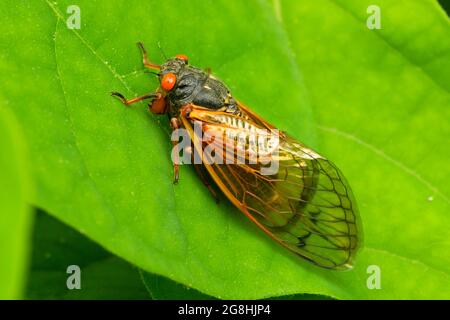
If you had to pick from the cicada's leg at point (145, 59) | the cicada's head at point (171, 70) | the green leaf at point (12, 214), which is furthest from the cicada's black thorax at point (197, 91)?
the green leaf at point (12, 214)

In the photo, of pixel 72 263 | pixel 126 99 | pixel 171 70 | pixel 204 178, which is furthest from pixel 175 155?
pixel 72 263

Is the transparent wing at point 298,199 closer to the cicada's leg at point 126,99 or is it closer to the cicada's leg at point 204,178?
the cicada's leg at point 204,178

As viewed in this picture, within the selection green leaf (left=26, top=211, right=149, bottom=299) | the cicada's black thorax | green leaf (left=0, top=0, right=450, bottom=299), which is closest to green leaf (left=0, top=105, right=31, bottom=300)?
green leaf (left=0, top=0, right=450, bottom=299)

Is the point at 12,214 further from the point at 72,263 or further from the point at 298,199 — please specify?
the point at 72,263

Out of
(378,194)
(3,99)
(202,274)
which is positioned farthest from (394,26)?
(3,99)

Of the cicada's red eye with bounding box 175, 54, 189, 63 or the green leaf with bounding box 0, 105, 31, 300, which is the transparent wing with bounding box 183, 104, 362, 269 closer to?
the cicada's red eye with bounding box 175, 54, 189, 63

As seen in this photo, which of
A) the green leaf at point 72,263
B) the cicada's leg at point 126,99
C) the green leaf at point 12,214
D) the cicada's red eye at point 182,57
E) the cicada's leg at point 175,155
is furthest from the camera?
the green leaf at point 72,263

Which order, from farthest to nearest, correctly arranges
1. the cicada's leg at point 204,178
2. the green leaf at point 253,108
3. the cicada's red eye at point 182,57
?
the cicada's red eye at point 182,57 → the cicada's leg at point 204,178 → the green leaf at point 253,108
